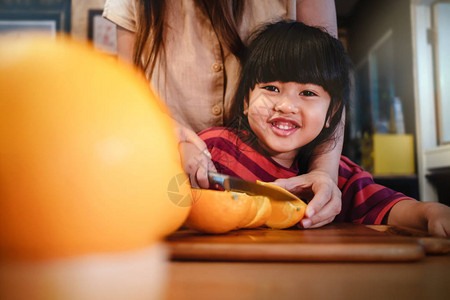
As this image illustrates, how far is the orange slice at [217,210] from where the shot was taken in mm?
256

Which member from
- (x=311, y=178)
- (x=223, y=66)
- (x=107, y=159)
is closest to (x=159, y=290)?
(x=107, y=159)

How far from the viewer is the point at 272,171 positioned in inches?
19.4

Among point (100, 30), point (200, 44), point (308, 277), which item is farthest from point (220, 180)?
point (100, 30)

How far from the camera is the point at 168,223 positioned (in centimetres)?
22

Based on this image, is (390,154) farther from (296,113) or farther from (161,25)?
(161,25)

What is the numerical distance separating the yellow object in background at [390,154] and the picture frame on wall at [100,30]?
0.97 metres

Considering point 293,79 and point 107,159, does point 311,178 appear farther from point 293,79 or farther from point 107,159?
point 107,159

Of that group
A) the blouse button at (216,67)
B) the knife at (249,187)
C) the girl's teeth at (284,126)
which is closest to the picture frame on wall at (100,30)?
the blouse button at (216,67)

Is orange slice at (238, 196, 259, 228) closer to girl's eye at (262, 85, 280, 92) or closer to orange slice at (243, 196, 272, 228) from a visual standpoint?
orange slice at (243, 196, 272, 228)

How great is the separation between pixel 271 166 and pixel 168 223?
0.29 meters

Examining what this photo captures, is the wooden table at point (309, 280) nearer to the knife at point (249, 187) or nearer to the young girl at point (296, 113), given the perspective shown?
the knife at point (249, 187)

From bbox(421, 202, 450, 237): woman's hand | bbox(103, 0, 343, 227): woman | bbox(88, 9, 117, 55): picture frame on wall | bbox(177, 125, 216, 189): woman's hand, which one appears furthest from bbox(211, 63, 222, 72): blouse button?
bbox(88, 9, 117, 55): picture frame on wall

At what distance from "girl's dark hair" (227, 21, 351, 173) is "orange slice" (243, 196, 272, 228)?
0.19m

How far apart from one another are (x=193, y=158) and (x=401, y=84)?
0.42 metres
